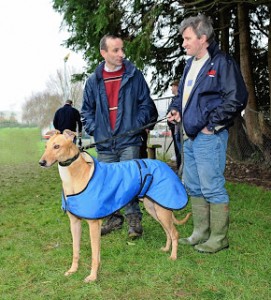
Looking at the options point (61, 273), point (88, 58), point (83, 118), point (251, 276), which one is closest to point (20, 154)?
point (88, 58)

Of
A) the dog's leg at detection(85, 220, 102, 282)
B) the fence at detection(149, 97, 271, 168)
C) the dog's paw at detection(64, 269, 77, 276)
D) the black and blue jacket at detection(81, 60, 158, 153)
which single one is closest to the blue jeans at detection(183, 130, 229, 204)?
the black and blue jacket at detection(81, 60, 158, 153)

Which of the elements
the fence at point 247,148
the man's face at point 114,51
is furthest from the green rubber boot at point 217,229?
the fence at point 247,148

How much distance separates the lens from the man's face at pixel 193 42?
3.91 meters

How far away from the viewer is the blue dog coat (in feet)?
11.5

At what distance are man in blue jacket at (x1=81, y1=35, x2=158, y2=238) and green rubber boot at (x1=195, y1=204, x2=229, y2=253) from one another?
869mm

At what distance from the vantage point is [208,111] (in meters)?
3.88

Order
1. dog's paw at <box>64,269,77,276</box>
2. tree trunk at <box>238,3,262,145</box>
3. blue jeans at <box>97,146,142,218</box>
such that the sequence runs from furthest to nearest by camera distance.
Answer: tree trunk at <box>238,3,262,145</box> < blue jeans at <box>97,146,142,218</box> < dog's paw at <box>64,269,77,276</box>

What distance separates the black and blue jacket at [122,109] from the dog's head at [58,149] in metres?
1.07

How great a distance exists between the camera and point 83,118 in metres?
4.82

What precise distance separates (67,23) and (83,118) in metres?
6.13

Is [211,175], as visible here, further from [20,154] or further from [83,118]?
[20,154]

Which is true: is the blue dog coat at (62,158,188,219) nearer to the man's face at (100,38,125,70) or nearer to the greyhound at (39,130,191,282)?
the greyhound at (39,130,191,282)

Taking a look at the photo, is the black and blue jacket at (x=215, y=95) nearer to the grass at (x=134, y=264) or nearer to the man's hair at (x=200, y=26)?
the man's hair at (x=200, y=26)

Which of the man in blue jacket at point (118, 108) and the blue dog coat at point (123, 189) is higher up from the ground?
the man in blue jacket at point (118, 108)
